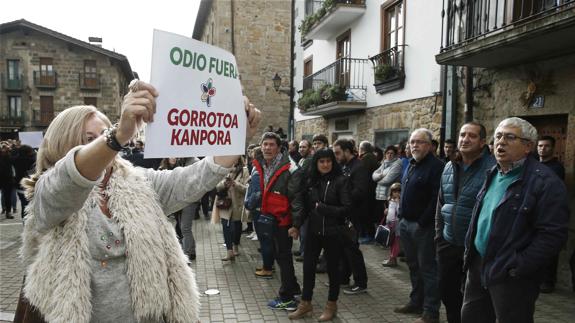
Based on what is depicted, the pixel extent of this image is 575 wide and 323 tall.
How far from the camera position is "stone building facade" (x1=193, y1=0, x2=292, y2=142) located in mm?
24469

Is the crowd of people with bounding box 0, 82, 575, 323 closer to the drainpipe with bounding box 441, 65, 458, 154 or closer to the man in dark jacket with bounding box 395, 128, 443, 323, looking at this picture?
the man in dark jacket with bounding box 395, 128, 443, 323

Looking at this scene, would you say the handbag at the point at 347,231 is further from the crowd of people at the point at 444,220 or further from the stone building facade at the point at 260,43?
the stone building facade at the point at 260,43

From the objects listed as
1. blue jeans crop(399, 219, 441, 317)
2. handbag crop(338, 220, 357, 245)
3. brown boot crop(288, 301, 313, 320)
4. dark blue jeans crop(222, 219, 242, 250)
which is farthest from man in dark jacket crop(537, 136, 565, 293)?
dark blue jeans crop(222, 219, 242, 250)

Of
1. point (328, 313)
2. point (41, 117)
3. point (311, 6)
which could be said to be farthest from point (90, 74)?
point (328, 313)

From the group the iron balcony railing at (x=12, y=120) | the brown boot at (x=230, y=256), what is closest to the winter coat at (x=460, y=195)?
the brown boot at (x=230, y=256)

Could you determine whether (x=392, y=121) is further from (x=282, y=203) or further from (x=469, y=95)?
(x=282, y=203)

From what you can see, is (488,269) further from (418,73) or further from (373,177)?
(418,73)

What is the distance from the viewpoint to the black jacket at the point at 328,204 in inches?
182

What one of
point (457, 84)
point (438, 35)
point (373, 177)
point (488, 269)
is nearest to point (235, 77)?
point (488, 269)

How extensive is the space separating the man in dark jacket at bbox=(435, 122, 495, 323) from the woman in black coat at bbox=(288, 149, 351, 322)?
3.38 feet

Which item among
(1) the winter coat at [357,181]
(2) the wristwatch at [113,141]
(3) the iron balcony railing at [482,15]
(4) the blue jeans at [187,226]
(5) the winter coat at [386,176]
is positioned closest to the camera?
(2) the wristwatch at [113,141]

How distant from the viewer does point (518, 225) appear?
9.43 feet

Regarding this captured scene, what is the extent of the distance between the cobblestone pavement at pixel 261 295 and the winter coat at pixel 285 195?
1081 mm

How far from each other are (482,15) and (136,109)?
7097 millimetres
